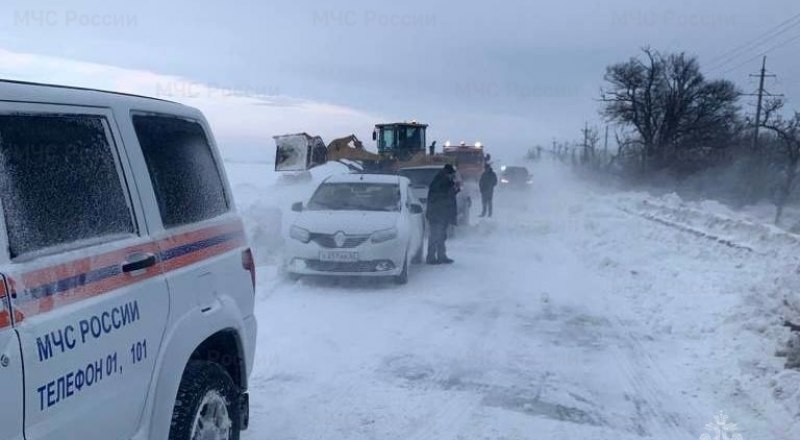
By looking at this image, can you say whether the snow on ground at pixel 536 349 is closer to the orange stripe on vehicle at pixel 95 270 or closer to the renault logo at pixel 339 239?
the renault logo at pixel 339 239

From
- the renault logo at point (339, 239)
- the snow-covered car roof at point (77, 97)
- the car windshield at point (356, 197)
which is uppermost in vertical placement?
the snow-covered car roof at point (77, 97)

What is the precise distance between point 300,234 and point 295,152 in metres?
9.06

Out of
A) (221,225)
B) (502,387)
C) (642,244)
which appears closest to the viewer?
(221,225)

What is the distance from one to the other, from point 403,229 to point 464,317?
2314 millimetres

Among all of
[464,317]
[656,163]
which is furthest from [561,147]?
[464,317]

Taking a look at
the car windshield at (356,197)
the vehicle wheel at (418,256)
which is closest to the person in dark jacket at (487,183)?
the vehicle wheel at (418,256)

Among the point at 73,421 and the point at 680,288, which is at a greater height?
the point at 73,421

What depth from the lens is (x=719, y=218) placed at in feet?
53.9

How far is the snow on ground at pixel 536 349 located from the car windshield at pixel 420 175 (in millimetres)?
3986

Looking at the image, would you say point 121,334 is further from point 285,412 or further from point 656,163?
point 656,163

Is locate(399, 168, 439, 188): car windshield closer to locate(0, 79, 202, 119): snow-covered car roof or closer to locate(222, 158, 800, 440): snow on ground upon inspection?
locate(222, 158, 800, 440): snow on ground

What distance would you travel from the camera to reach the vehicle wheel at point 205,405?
10.6 ft

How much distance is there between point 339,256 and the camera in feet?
32.3

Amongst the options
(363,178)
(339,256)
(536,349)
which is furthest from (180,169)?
(363,178)
